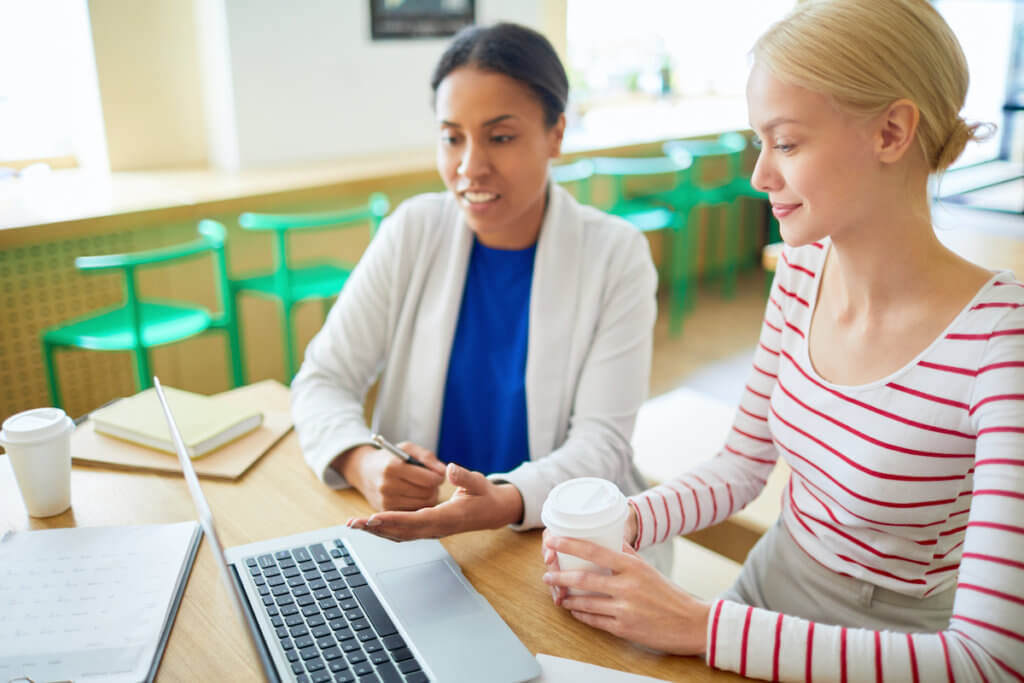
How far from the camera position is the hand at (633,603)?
2.84ft

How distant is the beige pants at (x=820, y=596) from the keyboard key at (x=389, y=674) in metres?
0.61

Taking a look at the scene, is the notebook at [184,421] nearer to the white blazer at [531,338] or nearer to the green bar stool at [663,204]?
the white blazer at [531,338]

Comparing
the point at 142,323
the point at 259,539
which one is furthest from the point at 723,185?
the point at 259,539

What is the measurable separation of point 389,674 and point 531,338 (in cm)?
72

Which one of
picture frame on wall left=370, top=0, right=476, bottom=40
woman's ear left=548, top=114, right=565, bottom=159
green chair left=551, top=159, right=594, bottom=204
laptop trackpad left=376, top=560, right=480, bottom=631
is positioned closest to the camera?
laptop trackpad left=376, top=560, right=480, bottom=631

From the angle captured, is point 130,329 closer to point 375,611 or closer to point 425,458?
point 425,458

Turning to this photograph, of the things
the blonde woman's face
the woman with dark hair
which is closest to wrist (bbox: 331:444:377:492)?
the woman with dark hair

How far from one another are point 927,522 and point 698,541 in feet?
2.52

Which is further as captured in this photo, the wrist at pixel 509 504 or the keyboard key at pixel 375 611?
the wrist at pixel 509 504

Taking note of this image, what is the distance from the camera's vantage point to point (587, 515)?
88cm

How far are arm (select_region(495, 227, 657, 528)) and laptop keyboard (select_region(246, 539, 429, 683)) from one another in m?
0.37

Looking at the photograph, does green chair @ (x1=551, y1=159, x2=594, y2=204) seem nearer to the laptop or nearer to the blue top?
the blue top

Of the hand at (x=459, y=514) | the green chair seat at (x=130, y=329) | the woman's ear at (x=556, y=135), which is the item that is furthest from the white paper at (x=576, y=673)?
the green chair seat at (x=130, y=329)

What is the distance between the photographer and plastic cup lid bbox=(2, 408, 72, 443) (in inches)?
43.4
